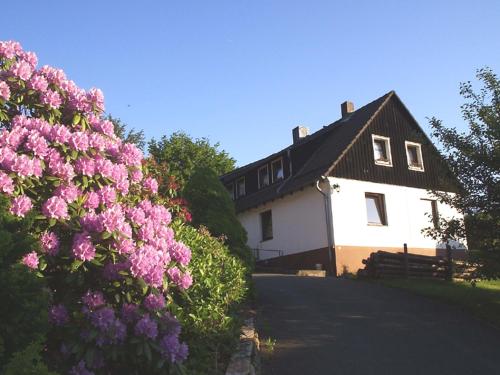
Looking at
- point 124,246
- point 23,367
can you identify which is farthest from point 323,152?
point 23,367

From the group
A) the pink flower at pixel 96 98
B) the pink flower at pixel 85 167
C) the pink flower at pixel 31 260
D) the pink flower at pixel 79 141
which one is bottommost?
the pink flower at pixel 31 260

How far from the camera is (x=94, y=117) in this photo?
213 inches

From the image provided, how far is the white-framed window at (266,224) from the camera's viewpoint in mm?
27438

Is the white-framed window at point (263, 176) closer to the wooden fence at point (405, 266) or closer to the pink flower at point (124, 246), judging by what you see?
the wooden fence at point (405, 266)

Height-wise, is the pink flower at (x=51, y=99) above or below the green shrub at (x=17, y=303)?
above

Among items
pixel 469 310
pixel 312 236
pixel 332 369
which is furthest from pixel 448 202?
pixel 312 236

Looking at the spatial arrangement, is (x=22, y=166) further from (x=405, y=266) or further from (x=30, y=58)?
(x=405, y=266)

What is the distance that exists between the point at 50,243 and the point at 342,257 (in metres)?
19.2

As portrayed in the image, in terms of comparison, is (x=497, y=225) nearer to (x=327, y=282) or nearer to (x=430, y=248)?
(x=327, y=282)

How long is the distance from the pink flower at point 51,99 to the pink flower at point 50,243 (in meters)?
1.48

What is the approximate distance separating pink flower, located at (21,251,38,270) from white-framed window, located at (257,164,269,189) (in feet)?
85.3

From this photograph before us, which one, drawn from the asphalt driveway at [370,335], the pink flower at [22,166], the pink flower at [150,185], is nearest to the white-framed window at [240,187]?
the asphalt driveway at [370,335]

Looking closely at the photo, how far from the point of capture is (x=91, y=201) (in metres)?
4.50

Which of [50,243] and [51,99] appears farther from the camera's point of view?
[51,99]
